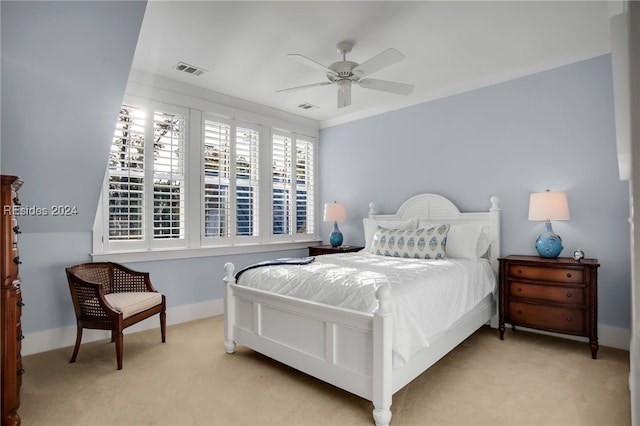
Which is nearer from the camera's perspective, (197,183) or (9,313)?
(9,313)

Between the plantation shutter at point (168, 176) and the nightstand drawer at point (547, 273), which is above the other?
the plantation shutter at point (168, 176)

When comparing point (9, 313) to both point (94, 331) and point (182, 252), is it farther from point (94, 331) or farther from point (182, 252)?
point (182, 252)

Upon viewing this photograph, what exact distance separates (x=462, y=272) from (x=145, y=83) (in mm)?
3709

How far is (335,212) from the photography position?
5.15 metres

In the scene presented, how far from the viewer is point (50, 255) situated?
11.1 ft

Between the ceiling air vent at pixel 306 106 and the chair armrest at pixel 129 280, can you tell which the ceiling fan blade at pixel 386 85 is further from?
the chair armrest at pixel 129 280

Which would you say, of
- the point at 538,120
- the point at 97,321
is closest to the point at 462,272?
the point at 538,120

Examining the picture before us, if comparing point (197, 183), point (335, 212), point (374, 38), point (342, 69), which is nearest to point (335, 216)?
point (335, 212)

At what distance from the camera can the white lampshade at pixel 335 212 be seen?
16.9 ft

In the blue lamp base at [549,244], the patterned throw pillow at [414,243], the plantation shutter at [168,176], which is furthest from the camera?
the plantation shutter at [168,176]

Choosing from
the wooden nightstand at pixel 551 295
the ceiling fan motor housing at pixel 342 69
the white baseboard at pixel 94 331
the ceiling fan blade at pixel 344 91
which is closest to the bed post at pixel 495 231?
the wooden nightstand at pixel 551 295

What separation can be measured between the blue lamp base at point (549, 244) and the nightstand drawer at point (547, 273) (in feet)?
0.66

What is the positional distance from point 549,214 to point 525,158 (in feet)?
2.56

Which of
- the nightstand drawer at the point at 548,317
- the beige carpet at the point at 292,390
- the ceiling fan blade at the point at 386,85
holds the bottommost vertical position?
the beige carpet at the point at 292,390
